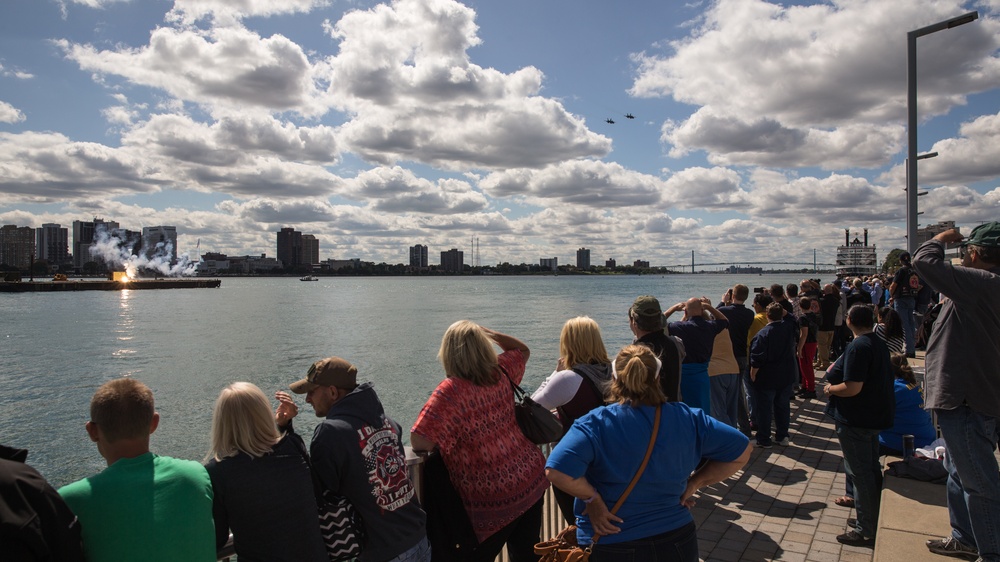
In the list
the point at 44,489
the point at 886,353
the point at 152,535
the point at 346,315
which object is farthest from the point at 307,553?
the point at 346,315

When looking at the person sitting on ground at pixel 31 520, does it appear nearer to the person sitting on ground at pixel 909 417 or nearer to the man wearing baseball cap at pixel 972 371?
the man wearing baseball cap at pixel 972 371

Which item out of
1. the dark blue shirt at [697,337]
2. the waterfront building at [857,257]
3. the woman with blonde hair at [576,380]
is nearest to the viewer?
the woman with blonde hair at [576,380]

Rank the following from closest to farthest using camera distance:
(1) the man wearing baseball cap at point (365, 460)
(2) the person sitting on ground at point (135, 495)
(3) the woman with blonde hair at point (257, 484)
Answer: (2) the person sitting on ground at point (135, 495) → (3) the woman with blonde hair at point (257, 484) → (1) the man wearing baseball cap at point (365, 460)

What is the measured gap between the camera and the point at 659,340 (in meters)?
5.33

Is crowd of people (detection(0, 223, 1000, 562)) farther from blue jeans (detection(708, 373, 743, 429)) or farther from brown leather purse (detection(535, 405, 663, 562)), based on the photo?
blue jeans (detection(708, 373, 743, 429))

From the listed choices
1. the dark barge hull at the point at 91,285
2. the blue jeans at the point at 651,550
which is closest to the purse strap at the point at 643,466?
the blue jeans at the point at 651,550

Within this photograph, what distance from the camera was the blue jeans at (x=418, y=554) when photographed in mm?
3209

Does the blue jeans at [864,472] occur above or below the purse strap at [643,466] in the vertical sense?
below

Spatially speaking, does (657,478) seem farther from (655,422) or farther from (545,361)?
(545,361)

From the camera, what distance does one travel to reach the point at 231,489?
272cm

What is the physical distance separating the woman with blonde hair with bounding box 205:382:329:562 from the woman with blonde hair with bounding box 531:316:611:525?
1.83 m

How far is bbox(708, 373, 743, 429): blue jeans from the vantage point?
8.16m

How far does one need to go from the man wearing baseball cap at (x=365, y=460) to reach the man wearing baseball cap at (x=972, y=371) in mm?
3343

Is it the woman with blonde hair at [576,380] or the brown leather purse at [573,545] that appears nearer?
the brown leather purse at [573,545]
